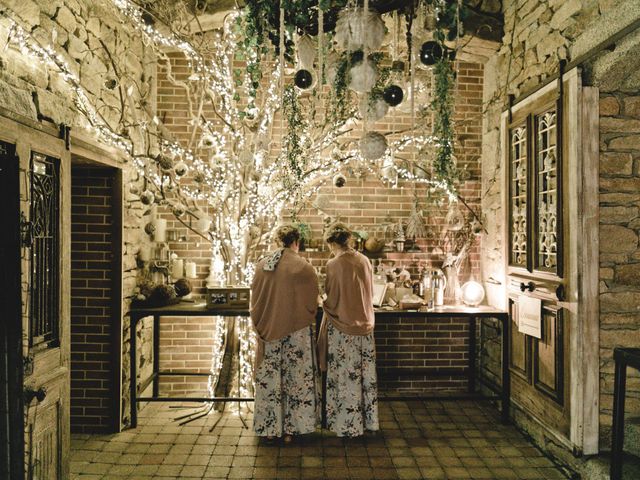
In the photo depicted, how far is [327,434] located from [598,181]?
2.89 m

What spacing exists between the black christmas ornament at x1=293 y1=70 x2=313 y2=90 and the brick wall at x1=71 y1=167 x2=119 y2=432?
246cm

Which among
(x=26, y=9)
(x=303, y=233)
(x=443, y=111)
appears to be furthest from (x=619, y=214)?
(x=26, y=9)

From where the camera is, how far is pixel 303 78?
8.48 feet

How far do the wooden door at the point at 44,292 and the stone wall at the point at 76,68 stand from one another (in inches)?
8.4

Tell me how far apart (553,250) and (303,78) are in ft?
8.14

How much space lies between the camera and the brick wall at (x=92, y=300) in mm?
4359

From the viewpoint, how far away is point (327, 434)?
4.36 metres

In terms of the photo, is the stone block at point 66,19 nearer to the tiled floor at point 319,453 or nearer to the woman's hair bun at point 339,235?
the woman's hair bun at point 339,235

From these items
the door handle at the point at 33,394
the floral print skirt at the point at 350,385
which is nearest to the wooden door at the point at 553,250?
the floral print skirt at the point at 350,385

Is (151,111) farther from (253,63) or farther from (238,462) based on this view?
(238,462)

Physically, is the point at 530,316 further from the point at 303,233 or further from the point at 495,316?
the point at 303,233

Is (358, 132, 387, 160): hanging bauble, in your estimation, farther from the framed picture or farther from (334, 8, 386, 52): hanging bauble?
the framed picture

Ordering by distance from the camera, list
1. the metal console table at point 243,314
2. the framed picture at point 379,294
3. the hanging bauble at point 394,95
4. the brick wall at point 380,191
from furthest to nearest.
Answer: the brick wall at point 380,191
the framed picture at point 379,294
the metal console table at point 243,314
the hanging bauble at point 394,95

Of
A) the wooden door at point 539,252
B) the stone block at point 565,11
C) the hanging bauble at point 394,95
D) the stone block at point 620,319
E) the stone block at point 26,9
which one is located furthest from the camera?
the wooden door at point 539,252
